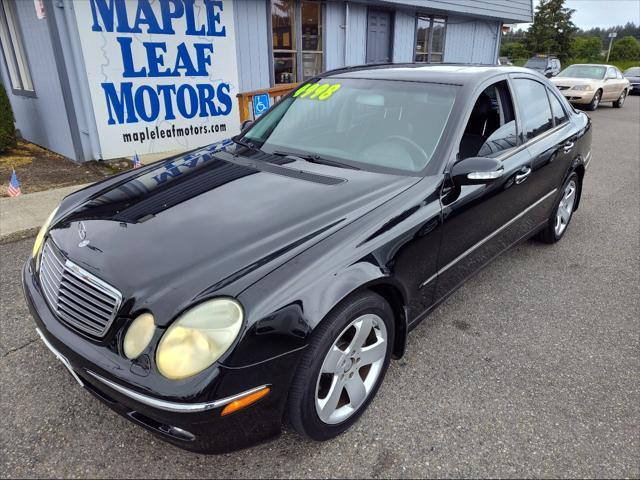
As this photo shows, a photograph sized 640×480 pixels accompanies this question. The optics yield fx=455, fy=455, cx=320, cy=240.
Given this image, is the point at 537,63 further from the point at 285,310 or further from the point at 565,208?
the point at 285,310

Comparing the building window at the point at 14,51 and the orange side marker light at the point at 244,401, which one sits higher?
the building window at the point at 14,51

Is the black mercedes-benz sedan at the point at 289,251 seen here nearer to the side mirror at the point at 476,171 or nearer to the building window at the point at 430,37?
the side mirror at the point at 476,171

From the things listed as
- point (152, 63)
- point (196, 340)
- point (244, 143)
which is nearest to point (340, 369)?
point (196, 340)

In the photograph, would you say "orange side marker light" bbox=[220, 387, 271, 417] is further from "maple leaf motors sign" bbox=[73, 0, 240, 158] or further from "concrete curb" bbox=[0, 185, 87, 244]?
"maple leaf motors sign" bbox=[73, 0, 240, 158]

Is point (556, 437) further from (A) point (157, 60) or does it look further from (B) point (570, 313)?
(A) point (157, 60)

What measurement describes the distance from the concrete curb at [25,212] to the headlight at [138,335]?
127 inches

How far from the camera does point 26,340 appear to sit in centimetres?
276

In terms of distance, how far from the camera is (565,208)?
14.4 feet

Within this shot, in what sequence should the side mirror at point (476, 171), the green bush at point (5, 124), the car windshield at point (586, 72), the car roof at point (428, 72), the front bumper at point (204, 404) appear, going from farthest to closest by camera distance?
the car windshield at point (586, 72) → the green bush at point (5, 124) → the car roof at point (428, 72) → the side mirror at point (476, 171) → the front bumper at point (204, 404)

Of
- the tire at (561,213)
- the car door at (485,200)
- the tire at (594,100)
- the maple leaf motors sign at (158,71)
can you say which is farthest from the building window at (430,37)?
the car door at (485,200)

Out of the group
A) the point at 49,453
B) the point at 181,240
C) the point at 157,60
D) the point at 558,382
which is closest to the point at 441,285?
the point at 558,382

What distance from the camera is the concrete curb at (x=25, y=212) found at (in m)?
4.21

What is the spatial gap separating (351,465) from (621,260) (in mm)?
3404

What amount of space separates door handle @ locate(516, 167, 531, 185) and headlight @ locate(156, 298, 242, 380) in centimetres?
229
